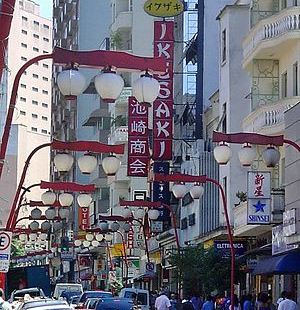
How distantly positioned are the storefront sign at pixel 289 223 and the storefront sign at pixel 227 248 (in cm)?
944

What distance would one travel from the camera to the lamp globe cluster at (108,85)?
1364 cm

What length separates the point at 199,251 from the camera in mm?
50000

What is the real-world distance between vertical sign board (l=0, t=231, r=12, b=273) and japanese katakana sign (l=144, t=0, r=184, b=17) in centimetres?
3700

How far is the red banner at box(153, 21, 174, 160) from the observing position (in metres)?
58.8

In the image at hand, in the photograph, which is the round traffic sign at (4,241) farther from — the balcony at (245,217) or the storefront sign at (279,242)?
the balcony at (245,217)

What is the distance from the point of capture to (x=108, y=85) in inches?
537

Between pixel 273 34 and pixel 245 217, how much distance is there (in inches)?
261

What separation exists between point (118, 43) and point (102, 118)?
1870 cm

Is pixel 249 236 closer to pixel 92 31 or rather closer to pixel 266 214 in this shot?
pixel 266 214

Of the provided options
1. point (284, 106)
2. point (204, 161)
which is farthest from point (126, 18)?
point (284, 106)

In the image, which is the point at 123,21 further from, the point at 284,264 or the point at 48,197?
the point at 284,264

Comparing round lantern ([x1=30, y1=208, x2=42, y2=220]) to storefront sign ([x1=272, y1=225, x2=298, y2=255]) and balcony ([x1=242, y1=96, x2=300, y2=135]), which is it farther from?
storefront sign ([x1=272, y1=225, x2=298, y2=255])

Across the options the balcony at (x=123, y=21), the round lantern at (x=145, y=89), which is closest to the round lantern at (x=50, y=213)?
the round lantern at (x=145, y=89)

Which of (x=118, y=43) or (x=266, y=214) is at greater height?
(x=118, y=43)
